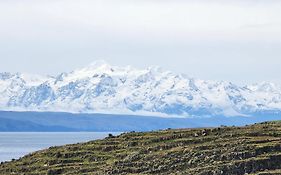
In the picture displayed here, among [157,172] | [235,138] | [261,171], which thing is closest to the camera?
[261,171]

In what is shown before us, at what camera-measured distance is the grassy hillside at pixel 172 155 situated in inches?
3265

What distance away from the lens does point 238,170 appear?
81.7m

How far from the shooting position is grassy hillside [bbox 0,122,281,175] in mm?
82938

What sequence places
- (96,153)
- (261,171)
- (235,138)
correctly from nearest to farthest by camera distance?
(261,171) → (235,138) → (96,153)

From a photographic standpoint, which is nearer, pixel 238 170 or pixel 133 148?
pixel 238 170

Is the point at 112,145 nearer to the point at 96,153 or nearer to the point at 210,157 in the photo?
the point at 96,153

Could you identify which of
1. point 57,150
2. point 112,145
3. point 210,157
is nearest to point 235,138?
point 210,157

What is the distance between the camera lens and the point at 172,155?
88438 millimetres

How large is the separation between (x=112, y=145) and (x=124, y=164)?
11332 millimetres

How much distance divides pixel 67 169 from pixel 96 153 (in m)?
6.01

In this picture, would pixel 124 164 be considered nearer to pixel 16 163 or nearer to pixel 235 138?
pixel 235 138

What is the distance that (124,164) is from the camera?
90125 mm

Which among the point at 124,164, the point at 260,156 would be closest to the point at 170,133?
the point at 124,164

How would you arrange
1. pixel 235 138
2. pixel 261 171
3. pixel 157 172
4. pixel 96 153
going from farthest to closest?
pixel 96 153 → pixel 235 138 → pixel 157 172 → pixel 261 171
